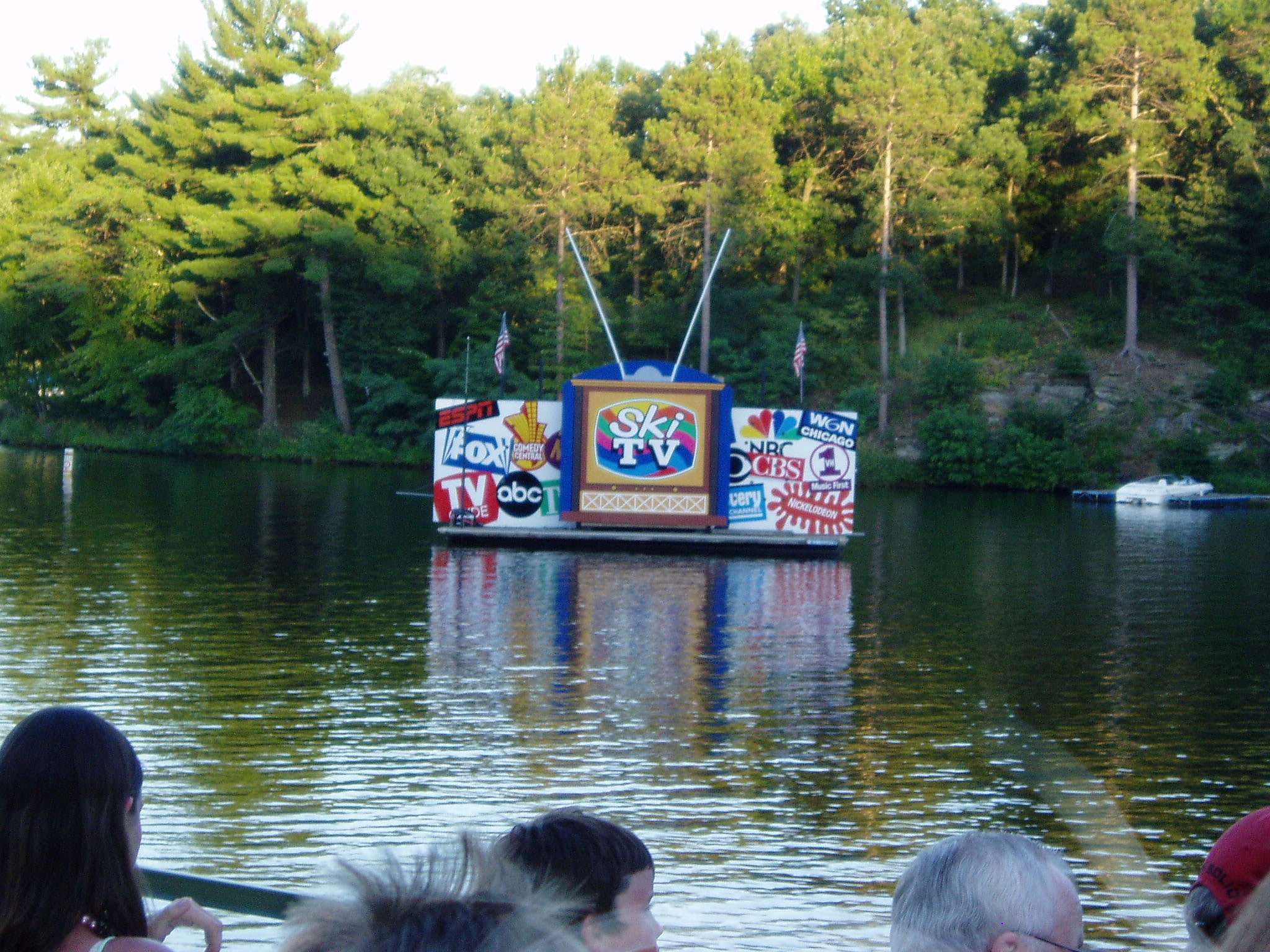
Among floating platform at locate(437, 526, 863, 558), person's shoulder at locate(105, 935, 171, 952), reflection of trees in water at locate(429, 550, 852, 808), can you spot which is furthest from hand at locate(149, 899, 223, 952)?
floating platform at locate(437, 526, 863, 558)

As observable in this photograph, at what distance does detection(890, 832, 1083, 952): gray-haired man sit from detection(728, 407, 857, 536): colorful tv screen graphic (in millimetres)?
22574

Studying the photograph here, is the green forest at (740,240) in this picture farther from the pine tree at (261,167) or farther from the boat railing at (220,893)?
the boat railing at (220,893)

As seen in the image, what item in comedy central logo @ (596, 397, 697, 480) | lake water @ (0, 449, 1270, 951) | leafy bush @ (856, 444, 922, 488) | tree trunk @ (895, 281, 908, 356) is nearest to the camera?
lake water @ (0, 449, 1270, 951)

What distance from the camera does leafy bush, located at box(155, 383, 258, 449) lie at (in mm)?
53750

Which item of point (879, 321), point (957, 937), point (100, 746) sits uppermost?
point (879, 321)

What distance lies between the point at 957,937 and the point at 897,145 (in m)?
48.9

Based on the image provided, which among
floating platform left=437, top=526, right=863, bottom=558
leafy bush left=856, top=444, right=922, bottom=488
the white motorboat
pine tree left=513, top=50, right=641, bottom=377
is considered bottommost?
floating platform left=437, top=526, right=863, bottom=558

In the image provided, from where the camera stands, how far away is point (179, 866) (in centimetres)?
754

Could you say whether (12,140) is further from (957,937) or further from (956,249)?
(957,937)

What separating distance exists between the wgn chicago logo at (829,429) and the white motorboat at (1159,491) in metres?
18.8

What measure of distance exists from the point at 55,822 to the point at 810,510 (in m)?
22.9

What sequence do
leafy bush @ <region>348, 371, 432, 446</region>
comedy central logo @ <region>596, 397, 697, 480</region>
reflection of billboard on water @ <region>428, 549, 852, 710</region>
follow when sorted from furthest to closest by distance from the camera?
leafy bush @ <region>348, 371, 432, 446</region>
comedy central logo @ <region>596, 397, 697, 480</region>
reflection of billboard on water @ <region>428, 549, 852, 710</region>

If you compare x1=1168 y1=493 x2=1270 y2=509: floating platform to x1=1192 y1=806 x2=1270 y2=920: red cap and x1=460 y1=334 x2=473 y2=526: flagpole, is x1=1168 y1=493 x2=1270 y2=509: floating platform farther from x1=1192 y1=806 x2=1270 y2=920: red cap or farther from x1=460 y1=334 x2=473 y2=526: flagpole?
x1=1192 y1=806 x2=1270 y2=920: red cap

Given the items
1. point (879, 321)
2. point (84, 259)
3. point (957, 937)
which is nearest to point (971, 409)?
point (879, 321)
